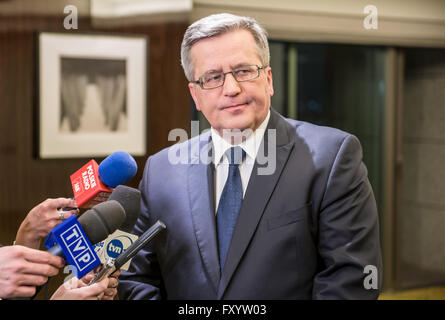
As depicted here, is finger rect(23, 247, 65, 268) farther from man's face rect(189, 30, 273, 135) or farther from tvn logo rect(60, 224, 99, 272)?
man's face rect(189, 30, 273, 135)

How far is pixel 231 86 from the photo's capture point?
981 mm

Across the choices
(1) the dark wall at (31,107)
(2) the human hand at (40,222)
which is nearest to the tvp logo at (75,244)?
(2) the human hand at (40,222)

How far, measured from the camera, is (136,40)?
2.09 m

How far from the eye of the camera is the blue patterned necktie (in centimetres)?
102

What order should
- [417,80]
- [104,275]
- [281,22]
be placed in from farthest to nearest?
[417,80], [281,22], [104,275]

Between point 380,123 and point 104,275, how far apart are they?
2.34 meters

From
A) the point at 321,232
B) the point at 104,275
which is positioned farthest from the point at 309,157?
the point at 104,275

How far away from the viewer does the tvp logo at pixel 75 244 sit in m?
0.82

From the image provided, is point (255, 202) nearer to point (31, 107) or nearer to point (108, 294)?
point (108, 294)

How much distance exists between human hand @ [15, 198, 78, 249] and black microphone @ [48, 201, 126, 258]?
0.19m

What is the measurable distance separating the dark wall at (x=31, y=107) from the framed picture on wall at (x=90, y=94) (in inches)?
2.1

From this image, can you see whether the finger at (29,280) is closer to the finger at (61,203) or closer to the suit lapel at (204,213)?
the finger at (61,203)

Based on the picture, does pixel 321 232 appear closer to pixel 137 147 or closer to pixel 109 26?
pixel 137 147

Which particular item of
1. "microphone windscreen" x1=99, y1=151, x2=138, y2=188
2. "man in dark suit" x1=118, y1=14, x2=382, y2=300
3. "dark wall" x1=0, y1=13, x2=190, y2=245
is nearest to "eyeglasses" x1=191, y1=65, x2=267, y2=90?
"man in dark suit" x1=118, y1=14, x2=382, y2=300
